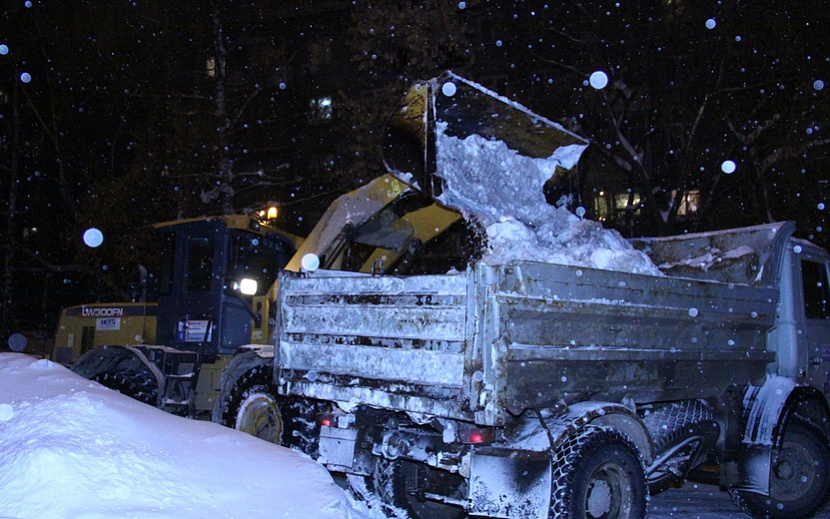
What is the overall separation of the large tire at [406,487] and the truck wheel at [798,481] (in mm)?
2970

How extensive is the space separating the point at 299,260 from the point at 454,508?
10.3 feet

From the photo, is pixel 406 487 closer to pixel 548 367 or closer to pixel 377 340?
pixel 377 340

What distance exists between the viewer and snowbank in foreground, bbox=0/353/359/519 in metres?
3.44

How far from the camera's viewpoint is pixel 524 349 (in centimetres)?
428

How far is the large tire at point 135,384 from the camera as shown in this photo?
8102 mm

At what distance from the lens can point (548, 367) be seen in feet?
14.6

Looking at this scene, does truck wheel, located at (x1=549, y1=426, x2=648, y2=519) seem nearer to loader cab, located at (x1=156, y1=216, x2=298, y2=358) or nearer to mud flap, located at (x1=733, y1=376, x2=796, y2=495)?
mud flap, located at (x1=733, y1=376, x2=796, y2=495)

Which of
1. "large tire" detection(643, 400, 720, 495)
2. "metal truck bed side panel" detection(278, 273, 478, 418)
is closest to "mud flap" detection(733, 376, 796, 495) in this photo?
"large tire" detection(643, 400, 720, 495)

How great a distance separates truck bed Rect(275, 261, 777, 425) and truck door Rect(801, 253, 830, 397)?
4.08 feet

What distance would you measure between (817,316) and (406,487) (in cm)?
466

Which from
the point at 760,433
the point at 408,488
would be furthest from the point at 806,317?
the point at 408,488

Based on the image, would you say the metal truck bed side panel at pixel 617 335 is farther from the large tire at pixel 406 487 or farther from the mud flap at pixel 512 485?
the large tire at pixel 406 487

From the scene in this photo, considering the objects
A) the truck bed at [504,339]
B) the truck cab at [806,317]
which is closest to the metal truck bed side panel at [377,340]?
the truck bed at [504,339]

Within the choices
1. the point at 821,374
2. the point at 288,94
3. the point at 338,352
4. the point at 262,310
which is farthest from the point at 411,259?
the point at 288,94
